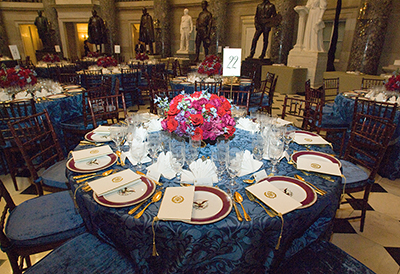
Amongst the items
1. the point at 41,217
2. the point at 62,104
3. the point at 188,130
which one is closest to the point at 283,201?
the point at 188,130

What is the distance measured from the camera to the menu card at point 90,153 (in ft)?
4.84

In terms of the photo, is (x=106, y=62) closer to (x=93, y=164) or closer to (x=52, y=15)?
(x=93, y=164)

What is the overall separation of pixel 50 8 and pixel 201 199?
15890 mm

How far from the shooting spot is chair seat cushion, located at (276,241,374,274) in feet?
3.66

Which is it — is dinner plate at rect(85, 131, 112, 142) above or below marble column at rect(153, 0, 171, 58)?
below

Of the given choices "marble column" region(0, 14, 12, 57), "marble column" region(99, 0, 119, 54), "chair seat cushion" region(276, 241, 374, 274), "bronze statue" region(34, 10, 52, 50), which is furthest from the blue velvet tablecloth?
"marble column" region(0, 14, 12, 57)

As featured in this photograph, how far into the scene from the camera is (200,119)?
4.65ft

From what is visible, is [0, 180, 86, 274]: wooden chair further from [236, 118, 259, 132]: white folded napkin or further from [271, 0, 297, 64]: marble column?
[271, 0, 297, 64]: marble column

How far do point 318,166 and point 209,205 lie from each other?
760 millimetres

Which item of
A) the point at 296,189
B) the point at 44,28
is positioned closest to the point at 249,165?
the point at 296,189

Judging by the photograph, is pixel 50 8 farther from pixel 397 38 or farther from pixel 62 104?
pixel 397 38

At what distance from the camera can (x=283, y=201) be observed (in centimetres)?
108

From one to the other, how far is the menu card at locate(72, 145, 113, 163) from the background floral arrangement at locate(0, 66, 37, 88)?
2.43m

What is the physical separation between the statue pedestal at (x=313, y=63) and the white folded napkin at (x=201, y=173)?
727 cm
